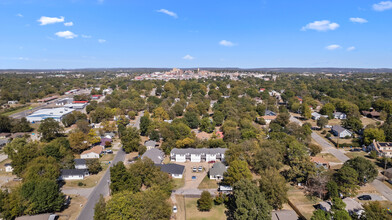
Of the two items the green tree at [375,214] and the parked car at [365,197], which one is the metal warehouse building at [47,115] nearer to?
the parked car at [365,197]

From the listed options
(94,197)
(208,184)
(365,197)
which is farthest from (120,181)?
(365,197)

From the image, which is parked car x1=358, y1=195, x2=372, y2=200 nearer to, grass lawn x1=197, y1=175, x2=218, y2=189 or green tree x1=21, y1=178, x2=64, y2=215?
grass lawn x1=197, y1=175, x2=218, y2=189

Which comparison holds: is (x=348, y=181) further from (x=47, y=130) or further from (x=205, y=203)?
(x=47, y=130)

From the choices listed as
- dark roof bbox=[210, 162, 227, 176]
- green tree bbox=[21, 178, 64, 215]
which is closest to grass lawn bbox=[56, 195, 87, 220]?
green tree bbox=[21, 178, 64, 215]

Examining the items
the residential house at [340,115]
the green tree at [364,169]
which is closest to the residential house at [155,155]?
the green tree at [364,169]

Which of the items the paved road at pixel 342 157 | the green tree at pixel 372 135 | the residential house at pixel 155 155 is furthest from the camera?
the green tree at pixel 372 135

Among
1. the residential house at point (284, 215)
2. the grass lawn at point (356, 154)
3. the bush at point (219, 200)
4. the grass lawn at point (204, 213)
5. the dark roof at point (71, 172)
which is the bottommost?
the grass lawn at point (204, 213)

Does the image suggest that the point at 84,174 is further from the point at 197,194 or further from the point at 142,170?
the point at 197,194
